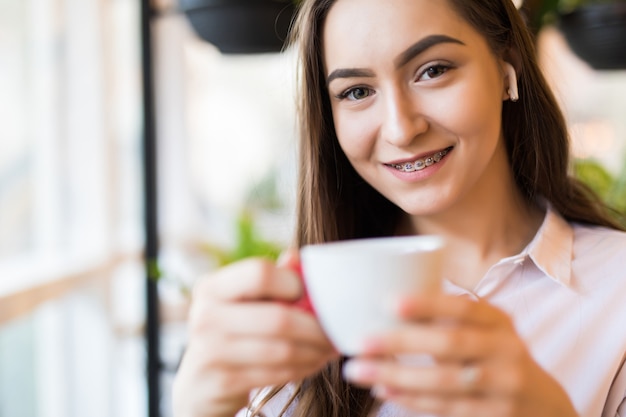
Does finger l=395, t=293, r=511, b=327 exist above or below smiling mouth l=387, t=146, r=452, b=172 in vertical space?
below

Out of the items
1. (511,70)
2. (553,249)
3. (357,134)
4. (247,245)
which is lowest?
(247,245)

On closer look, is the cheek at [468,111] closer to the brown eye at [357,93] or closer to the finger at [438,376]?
the brown eye at [357,93]

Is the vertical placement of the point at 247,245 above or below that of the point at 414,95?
below

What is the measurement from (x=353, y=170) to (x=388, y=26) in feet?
1.18

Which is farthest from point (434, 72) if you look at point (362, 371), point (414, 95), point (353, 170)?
point (362, 371)

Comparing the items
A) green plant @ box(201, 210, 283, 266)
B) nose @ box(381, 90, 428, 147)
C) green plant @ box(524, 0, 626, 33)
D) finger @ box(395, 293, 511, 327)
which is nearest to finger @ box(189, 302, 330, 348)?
finger @ box(395, 293, 511, 327)

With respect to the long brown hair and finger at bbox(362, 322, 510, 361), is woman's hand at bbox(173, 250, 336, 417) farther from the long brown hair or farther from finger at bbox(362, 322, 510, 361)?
the long brown hair

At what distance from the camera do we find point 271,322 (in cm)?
68

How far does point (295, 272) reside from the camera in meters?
0.69

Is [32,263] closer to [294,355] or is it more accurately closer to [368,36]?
[368,36]

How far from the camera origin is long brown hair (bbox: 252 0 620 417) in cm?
119

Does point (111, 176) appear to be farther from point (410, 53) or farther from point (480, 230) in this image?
point (410, 53)

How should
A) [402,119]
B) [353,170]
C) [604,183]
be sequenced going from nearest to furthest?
1. [402,119]
2. [353,170]
3. [604,183]

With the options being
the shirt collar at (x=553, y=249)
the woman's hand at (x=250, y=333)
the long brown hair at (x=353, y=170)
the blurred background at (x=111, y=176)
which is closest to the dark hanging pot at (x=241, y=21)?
the blurred background at (x=111, y=176)
